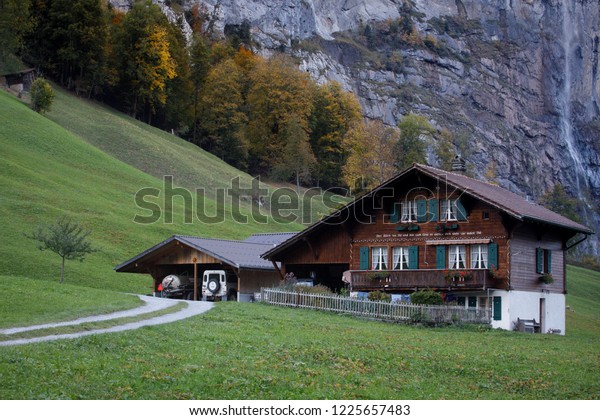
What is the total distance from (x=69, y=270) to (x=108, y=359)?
29.0 metres

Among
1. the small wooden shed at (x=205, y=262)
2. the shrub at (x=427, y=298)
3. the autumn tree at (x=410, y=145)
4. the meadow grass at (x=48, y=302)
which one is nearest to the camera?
the meadow grass at (x=48, y=302)

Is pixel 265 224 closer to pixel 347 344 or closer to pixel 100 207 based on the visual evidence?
pixel 100 207

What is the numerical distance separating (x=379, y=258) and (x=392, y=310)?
24.9ft

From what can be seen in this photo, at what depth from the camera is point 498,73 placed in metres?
183

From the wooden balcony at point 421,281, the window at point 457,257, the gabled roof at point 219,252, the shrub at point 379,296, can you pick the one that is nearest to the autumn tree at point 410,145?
the gabled roof at point 219,252

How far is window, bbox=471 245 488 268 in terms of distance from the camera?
39.1 m

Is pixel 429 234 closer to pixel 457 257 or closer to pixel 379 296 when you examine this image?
pixel 457 257

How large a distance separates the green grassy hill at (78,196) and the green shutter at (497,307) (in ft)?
66.1

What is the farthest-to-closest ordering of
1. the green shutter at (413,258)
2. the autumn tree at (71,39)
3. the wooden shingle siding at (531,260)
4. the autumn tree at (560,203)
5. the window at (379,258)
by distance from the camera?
the autumn tree at (560,203) → the autumn tree at (71,39) → the window at (379,258) → the green shutter at (413,258) → the wooden shingle siding at (531,260)

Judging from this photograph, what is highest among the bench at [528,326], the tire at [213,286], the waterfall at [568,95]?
the waterfall at [568,95]

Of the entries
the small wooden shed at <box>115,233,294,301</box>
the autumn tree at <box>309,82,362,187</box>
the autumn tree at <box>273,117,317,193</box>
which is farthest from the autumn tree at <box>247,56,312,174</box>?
the small wooden shed at <box>115,233,294,301</box>

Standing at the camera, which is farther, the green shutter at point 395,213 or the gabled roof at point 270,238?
the gabled roof at point 270,238

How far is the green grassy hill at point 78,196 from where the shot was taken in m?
46.7

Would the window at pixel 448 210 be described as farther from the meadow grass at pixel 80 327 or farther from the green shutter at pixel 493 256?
the meadow grass at pixel 80 327
